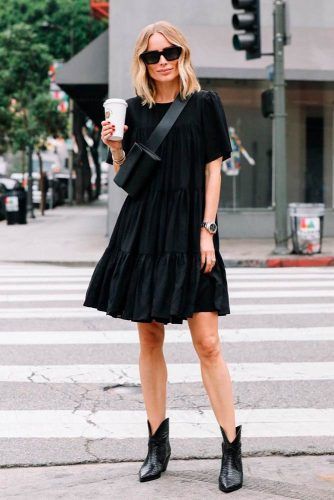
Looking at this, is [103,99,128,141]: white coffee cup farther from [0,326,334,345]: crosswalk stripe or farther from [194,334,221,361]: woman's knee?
[0,326,334,345]: crosswalk stripe

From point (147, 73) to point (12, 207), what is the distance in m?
23.9

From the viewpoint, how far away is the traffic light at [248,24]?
14.7 metres

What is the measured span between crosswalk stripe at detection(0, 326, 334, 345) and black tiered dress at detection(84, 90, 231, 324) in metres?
3.82

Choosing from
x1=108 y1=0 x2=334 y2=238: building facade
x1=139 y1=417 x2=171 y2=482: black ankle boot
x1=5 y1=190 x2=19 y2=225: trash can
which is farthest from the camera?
x1=5 y1=190 x2=19 y2=225: trash can

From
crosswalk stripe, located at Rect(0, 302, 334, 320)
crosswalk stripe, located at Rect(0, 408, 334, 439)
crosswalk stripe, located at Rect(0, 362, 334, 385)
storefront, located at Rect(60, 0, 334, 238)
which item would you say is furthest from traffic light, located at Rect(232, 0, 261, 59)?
crosswalk stripe, located at Rect(0, 408, 334, 439)

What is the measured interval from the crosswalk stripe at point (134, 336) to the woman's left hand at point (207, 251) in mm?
3893

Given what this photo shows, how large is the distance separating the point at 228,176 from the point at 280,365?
14.0 m

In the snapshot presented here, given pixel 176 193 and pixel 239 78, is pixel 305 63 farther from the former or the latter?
pixel 176 193

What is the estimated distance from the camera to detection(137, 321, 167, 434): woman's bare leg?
14.9 ft

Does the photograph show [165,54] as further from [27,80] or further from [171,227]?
[27,80]

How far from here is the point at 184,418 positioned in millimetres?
5684

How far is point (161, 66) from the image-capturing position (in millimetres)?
4441

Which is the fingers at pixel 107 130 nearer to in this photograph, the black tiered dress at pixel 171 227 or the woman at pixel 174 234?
the woman at pixel 174 234

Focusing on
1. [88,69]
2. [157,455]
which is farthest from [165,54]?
[88,69]
